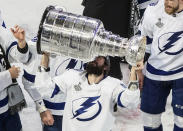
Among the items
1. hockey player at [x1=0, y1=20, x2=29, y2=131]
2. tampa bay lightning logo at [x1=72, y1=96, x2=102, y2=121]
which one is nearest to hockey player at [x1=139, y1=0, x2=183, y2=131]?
tampa bay lightning logo at [x1=72, y1=96, x2=102, y2=121]

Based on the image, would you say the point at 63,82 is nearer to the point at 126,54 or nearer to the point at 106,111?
the point at 106,111

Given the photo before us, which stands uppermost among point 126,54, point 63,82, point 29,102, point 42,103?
point 126,54

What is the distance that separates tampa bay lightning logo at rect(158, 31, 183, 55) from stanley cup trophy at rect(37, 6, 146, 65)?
0.93 metres

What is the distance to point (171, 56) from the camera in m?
3.35

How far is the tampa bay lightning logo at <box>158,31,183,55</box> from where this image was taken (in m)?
3.30

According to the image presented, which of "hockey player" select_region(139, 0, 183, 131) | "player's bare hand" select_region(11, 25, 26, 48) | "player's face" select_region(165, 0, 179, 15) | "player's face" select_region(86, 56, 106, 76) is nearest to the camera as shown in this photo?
"player's bare hand" select_region(11, 25, 26, 48)

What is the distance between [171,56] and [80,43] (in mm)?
1150

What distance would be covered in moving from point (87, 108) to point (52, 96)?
33 centimetres

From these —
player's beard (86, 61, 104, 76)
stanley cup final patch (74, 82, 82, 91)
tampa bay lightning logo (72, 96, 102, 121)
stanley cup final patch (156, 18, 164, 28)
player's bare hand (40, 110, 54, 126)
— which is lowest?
player's bare hand (40, 110, 54, 126)

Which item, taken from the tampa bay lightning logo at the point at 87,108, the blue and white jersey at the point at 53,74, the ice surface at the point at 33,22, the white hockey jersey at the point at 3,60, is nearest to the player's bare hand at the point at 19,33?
the white hockey jersey at the point at 3,60

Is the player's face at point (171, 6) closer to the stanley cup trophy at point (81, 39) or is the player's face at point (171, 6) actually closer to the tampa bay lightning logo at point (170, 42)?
the tampa bay lightning logo at point (170, 42)

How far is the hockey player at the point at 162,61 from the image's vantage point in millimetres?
3295

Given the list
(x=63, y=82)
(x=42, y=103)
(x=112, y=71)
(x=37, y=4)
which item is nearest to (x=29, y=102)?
(x=112, y=71)

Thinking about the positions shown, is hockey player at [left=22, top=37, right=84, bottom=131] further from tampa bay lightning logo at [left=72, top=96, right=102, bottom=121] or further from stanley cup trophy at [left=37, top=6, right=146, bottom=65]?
stanley cup trophy at [left=37, top=6, right=146, bottom=65]
